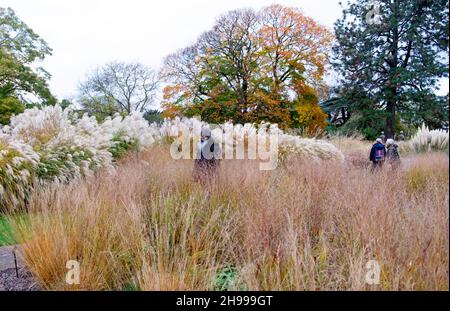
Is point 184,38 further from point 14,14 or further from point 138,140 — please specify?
point 138,140

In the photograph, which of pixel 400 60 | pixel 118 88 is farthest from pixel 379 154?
pixel 118 88

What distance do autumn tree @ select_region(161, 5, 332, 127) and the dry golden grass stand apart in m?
16.5

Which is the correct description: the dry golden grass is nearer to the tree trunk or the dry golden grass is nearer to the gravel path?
the gravel path

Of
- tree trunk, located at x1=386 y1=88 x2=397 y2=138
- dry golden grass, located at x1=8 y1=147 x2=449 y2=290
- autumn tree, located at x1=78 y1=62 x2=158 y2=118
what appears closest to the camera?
dry golden grass, located at x1=8 y1=147 x2=449 y2=290

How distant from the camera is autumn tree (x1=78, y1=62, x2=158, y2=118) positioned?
2816 centimetres

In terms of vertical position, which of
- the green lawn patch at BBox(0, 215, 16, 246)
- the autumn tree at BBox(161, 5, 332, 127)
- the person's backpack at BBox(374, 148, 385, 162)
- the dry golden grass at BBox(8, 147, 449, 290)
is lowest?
the green lawn patch at BBox(0, 215, 16, 246)

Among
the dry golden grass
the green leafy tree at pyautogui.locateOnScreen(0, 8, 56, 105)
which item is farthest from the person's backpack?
the green leafy tree at pyautogui.locateOnScreen(0, 8, 56, 105)

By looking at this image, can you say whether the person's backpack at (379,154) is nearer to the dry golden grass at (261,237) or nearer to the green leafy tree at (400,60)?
the green leafy tree at (400,60)

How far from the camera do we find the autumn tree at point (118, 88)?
2816 centimetres

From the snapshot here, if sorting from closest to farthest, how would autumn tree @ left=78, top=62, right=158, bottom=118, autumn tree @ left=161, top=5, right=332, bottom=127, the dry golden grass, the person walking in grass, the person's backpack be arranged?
1. the dry golden grass
2. the person walking in grass
3. the person's backpack
4. autumn tree @ left=161, top=5, right=332, bottom=127
5. autumn tree @ left=78, top=62, right=158, bottom=118

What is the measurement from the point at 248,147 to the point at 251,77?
12855mm

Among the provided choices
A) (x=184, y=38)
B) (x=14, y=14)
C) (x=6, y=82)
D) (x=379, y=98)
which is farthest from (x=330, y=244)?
(x=14, y=14)

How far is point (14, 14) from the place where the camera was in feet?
74.7

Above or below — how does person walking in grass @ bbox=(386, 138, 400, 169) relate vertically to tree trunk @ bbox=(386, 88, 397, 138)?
below
